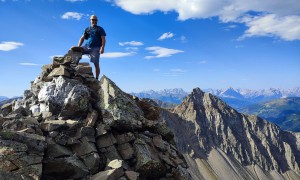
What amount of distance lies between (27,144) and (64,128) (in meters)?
3.17

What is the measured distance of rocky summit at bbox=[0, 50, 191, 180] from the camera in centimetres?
1670

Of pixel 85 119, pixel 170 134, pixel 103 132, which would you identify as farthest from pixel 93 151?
pixel 170 134

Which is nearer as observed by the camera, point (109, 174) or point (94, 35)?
point (109, 174)

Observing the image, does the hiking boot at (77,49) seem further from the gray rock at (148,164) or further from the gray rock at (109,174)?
the gray rock at (109,174)

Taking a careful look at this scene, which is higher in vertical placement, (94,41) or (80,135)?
(94,41)

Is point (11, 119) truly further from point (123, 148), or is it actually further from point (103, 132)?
point (123, 148)

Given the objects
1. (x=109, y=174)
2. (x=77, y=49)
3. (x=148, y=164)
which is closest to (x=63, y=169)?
(x=109, y=174)

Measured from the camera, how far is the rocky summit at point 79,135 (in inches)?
658

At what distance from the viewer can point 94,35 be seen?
2641 centimetres

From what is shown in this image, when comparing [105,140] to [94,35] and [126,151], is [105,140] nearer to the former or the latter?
[126,151]

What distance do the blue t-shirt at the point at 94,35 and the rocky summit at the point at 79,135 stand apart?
1.87 metres

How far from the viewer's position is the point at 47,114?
2192cm

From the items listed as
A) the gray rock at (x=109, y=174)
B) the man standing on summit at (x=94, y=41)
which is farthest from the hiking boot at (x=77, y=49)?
the gray rock at (x=109, y=174)

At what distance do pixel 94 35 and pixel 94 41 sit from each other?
0.50m
